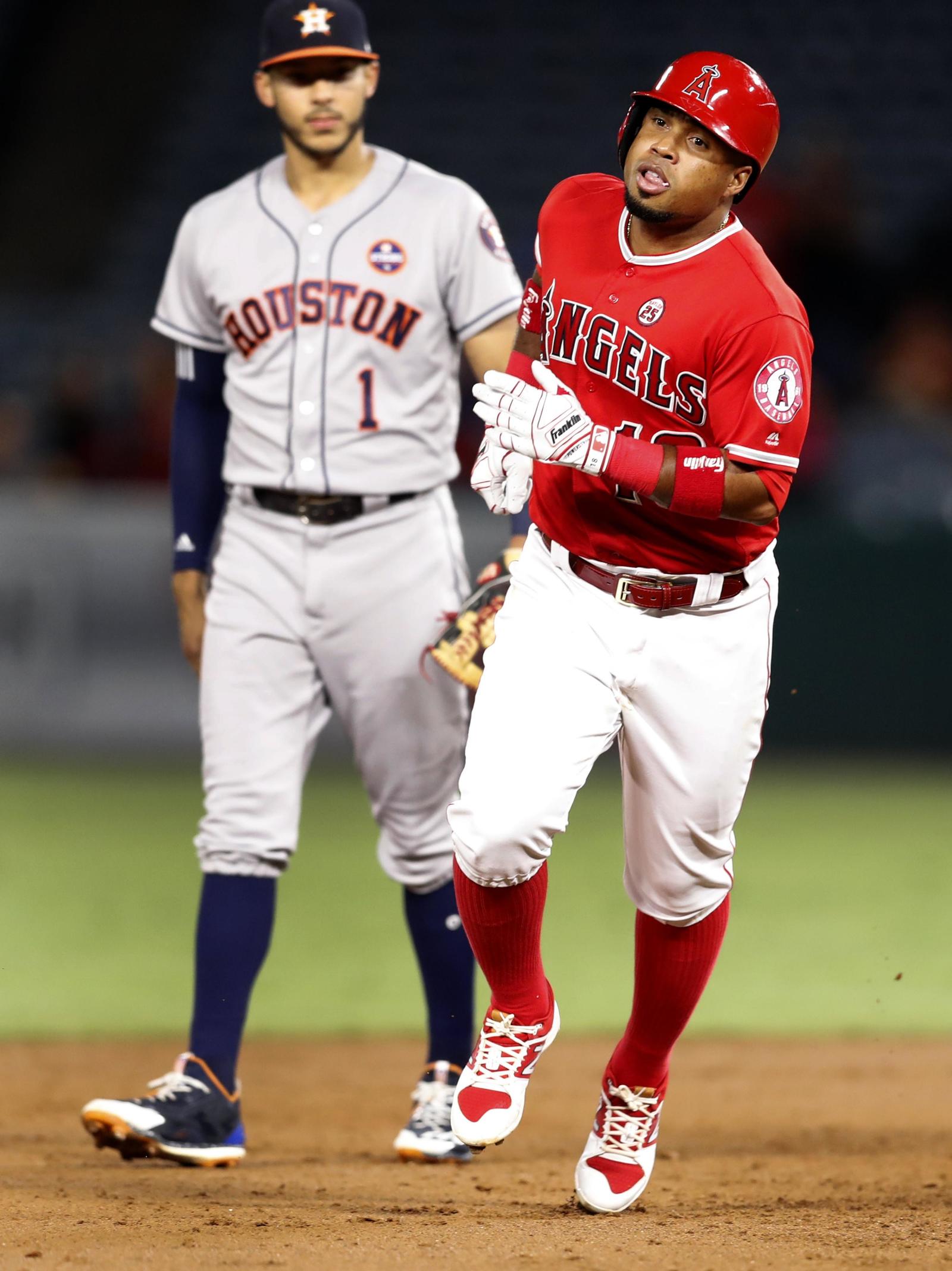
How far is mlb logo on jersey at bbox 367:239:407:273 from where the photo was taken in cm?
405

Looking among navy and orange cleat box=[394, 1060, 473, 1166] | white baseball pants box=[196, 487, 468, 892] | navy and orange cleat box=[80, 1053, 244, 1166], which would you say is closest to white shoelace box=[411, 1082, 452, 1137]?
navy and orange cleat box=[394, 1060, 473, 1166]

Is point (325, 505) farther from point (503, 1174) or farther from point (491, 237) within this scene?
point (503, 1174)

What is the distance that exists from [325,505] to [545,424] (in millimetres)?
1083

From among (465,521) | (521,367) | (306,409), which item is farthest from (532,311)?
(465,521)

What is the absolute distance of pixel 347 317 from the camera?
13.3ft

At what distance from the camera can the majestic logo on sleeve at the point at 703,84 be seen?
315cm

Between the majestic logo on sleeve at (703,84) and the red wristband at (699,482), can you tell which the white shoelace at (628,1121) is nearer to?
the red wristband at (699,482)

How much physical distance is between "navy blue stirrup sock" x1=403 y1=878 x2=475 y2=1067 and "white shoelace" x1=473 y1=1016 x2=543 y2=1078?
828 millimetres

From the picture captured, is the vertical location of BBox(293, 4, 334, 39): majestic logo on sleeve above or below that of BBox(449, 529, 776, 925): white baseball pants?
above

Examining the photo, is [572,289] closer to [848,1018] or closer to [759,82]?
[759,82]

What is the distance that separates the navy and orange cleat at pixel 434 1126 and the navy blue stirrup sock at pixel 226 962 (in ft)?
1.39

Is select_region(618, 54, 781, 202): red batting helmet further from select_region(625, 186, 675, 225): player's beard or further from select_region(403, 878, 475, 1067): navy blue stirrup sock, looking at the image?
select_region(403, 878, 475, 1067): navy blue stirrup sock

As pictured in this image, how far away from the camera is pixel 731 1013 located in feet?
18.8

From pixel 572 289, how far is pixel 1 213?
39.8 ft
